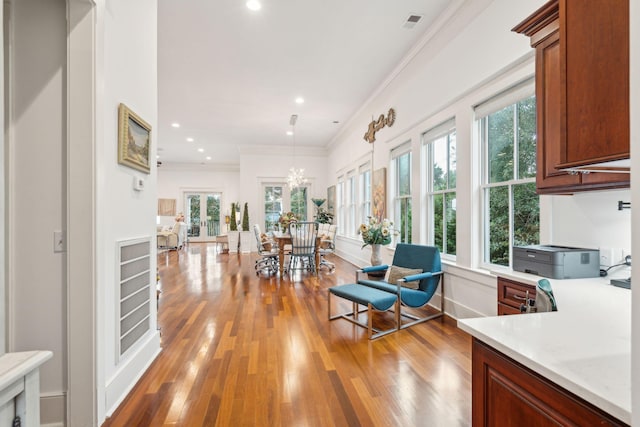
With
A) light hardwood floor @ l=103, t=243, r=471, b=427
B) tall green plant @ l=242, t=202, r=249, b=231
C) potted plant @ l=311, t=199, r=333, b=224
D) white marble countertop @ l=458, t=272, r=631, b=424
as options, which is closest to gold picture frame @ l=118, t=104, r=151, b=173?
light hardwood floor @ l=103, t=243, r=471, b=427

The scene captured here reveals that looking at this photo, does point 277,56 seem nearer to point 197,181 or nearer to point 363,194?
point 363,194

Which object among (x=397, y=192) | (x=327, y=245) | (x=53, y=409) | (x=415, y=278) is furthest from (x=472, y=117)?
(x=327, y=245)

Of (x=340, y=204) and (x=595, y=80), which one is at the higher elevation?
(x=595, y=80)

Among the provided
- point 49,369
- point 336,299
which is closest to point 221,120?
point 336,299

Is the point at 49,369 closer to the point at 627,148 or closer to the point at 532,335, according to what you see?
the point at 532,335

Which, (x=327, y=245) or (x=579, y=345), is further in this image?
(x=327, y=245)

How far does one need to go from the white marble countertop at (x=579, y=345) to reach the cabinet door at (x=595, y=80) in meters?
0.55

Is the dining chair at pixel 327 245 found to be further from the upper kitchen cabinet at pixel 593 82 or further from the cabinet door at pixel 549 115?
the upper kitchen cabinet at pixel 593 82

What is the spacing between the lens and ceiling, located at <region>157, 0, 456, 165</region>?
3.29 m

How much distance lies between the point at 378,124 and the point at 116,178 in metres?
4.52

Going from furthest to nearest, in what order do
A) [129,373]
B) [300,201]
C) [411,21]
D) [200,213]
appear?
[200,213]
[300,201]
[411,21]
[129,373]

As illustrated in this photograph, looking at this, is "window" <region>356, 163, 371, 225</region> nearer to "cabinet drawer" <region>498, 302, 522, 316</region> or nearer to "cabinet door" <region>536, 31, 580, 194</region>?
"cabinet drawer" <region>498, 302, 522, 316</region>

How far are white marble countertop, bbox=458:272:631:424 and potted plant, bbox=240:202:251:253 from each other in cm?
862

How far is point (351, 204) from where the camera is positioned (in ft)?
25.2
